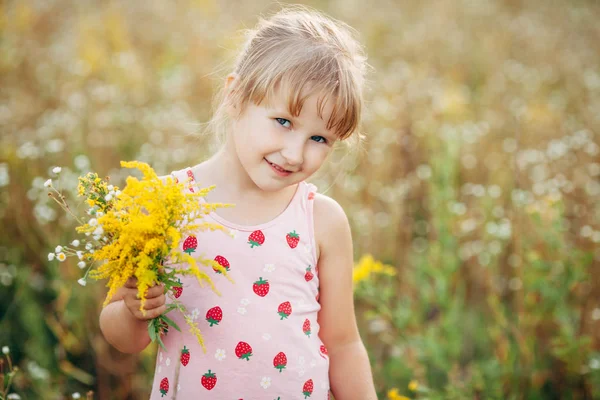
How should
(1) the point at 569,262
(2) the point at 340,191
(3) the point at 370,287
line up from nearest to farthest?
(3) the point at 370,287
(1) the point at 569,262
(2) the point at 340,191

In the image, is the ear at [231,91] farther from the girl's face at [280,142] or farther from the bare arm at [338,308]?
the bare arm at [338,308]

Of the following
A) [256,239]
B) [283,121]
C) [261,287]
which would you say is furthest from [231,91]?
[261,287]

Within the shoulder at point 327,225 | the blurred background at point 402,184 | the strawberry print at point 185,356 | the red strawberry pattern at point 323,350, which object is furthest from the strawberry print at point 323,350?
the blurred background at point 402,184

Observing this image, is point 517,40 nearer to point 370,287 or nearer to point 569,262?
point 569,262

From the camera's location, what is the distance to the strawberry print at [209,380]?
50.5 inches

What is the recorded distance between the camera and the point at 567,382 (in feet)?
7.95

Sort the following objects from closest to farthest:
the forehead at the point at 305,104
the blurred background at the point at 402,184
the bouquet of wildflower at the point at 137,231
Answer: the bouquet of wildflower at the point at 137,231, the forehead at the point at 305,104, the blurred background at the point at 402,184

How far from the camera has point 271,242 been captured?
1378mm

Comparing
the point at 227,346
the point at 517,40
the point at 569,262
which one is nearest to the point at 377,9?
the point at 517,40

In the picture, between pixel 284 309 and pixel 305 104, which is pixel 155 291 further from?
pixel 305 104

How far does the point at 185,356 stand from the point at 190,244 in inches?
10.3

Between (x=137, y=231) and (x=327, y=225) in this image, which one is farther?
(x=327, y=225)

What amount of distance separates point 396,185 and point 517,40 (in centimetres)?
305

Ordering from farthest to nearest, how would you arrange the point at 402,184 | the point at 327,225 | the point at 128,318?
1. the point at 402,184
2. the point at 327,225
3. the point at 128,318
